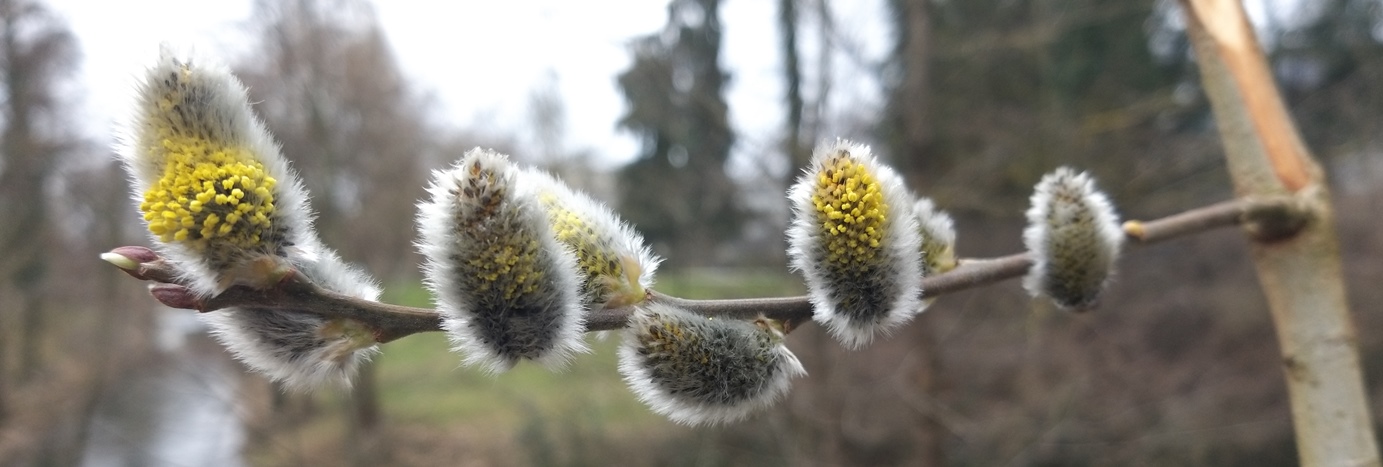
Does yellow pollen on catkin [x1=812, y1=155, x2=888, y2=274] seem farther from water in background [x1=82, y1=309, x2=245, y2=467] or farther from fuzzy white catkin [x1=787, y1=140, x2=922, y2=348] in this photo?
water in background [x1=82, y1=309, x2=245, y2=467]

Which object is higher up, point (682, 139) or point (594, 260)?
point (682, 139)

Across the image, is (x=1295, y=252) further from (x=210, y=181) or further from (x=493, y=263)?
(x=210, y=181)

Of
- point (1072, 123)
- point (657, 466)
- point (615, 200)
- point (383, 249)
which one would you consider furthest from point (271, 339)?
point (383, 249)

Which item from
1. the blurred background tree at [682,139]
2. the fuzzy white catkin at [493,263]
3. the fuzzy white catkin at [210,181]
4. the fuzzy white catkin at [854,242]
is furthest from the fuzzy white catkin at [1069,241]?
Result: the blurred background tree at [682,139]

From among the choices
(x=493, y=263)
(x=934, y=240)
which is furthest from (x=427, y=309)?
(x=934, y=240)

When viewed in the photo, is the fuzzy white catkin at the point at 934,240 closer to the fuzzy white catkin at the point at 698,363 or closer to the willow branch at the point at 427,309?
the willow branch at the point at 427,309
